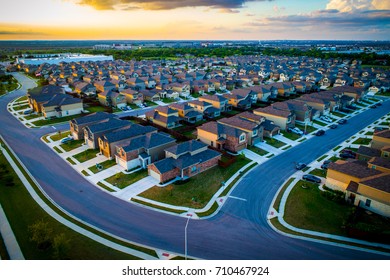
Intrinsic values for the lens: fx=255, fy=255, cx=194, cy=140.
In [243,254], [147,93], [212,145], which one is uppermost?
[147,93]

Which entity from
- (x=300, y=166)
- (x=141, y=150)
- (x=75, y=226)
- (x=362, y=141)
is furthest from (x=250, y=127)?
(x=75, y=226)

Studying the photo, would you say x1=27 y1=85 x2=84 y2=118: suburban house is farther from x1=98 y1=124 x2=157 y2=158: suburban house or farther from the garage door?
the garage door

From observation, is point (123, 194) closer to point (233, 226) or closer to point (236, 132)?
point (233, 226)

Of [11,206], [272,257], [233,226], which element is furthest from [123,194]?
[272,257]

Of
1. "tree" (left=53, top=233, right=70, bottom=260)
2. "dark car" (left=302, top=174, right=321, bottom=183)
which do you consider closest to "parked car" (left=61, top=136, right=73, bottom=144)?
"tree" (left=53, top=233, right=70, bottom=260)

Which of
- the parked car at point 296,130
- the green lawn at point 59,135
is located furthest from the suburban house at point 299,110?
the green lawn at point 59,135

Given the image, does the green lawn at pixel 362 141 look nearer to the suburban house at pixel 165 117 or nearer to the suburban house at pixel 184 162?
the suburban house at pixel 184 162

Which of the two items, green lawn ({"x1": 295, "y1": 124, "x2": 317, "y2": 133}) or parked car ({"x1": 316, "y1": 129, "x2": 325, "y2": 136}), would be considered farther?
green lawn ({"x1": 295, "y1": 124, "x2": 317, "y2": 133})
